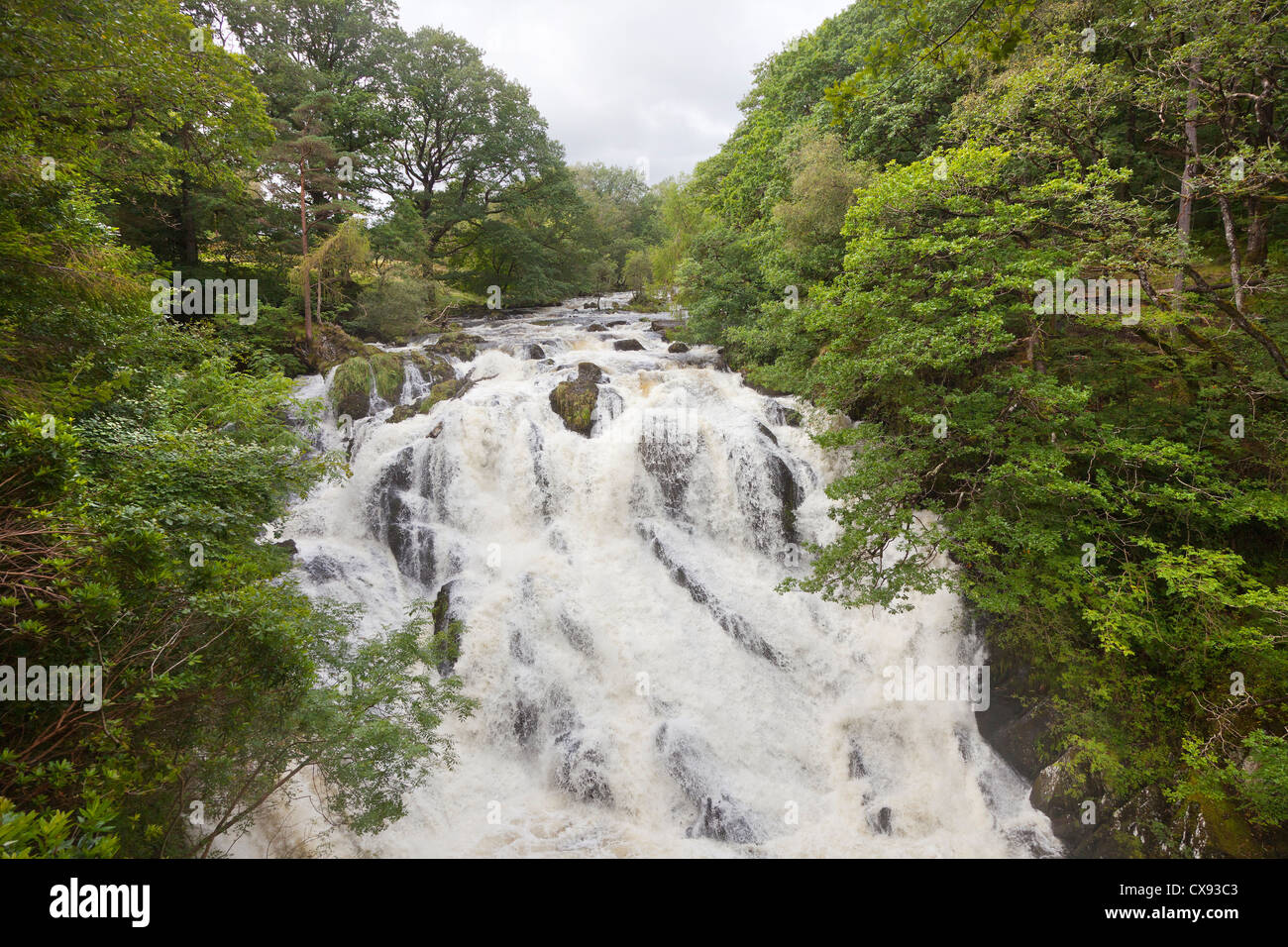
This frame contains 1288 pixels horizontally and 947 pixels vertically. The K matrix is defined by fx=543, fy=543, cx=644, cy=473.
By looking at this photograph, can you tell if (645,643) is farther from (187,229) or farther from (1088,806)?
(187,229)

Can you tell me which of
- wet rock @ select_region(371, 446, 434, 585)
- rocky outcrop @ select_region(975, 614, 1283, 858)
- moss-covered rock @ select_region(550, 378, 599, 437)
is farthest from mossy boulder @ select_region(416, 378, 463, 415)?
rocky outcrop @ select_region(975, 614, 1283, 858)

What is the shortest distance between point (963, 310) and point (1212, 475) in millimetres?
4292

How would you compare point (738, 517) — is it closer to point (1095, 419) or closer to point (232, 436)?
point (1095, 419)

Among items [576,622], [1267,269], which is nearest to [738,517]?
[576,622]

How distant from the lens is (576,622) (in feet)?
34.7

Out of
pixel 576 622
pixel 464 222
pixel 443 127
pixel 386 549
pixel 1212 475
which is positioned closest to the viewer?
pixel 1212 475

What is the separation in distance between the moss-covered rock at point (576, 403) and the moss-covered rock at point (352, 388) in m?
5.26

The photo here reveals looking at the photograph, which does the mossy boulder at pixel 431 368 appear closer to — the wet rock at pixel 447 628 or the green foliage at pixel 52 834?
the wet rock at pixel 447 628

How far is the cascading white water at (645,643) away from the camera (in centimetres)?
824

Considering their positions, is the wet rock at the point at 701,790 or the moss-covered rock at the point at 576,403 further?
the moss-covered rock at the point at 576,403

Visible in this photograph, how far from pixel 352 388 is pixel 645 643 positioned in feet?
36.1

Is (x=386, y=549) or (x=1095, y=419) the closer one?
(x=1095, y=419)

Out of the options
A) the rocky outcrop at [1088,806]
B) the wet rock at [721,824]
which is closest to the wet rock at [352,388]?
the wet rock at [721,824]

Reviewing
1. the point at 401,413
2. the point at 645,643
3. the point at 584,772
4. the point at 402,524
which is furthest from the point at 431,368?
the point at 584,772
